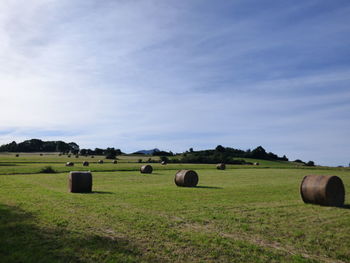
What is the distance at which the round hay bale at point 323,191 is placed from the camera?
53.4 ft

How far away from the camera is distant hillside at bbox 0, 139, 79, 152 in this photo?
15700 cm

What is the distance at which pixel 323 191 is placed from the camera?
641 inches

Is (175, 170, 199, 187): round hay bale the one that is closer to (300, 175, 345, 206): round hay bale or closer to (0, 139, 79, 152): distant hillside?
(300, 175, 345, 206): round hay bale

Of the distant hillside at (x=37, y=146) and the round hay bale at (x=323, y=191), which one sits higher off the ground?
the distant hillside at (x=37, y=146)

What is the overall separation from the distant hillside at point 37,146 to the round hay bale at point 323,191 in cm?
14629

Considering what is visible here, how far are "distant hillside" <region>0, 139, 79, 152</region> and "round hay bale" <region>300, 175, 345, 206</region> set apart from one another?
146287mm

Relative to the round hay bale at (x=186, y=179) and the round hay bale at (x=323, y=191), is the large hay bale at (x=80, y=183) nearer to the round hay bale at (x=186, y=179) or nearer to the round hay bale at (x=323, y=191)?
the round hay bale at (x=186, y=179)

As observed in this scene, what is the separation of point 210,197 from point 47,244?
37.8 feet

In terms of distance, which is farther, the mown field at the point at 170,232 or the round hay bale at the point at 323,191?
the round hay bale at the point at 323,191

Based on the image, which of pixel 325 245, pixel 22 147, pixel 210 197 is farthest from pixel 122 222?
pixel 22 147

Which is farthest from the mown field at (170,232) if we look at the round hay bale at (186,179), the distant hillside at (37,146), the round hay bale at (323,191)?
the distant hillside at (37,146)

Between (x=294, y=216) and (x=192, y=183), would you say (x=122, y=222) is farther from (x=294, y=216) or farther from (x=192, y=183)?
(x=192, y=183)

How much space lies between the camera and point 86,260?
302 inches

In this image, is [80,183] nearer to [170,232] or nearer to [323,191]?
[170,232]
